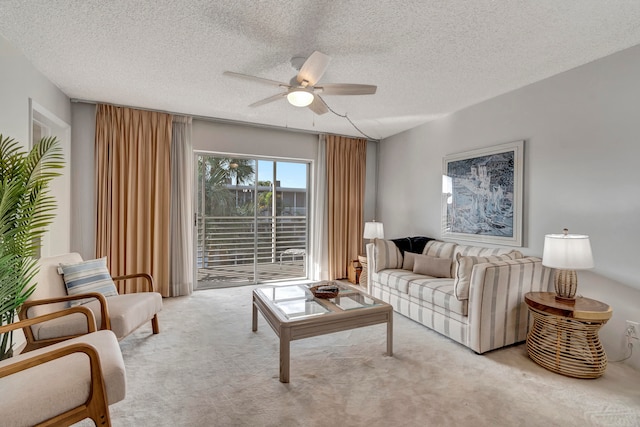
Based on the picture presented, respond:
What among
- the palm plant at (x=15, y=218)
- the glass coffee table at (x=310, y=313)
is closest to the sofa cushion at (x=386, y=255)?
the glass coffee table at (x=310, y=313)

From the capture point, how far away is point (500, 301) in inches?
96.6

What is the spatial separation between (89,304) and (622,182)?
170 inches

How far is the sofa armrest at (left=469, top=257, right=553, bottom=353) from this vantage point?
7.84 ft

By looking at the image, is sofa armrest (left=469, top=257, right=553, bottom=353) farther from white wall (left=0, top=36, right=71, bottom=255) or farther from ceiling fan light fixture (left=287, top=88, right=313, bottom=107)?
white wall (left=0, top=36, right=71, bottom=255)

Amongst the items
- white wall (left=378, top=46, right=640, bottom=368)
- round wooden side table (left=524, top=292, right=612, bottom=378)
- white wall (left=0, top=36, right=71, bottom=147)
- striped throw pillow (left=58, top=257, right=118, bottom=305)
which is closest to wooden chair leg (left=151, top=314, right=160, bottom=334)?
striped throw pillow (left=58, top=257, right=118, bottom=305)

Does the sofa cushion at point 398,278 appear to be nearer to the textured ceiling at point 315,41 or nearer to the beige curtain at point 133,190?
the textured ceiling at point 315,41

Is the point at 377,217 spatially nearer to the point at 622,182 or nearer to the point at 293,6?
the point at 622,182

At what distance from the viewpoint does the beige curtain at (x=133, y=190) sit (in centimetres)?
361

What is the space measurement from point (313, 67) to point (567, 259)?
2.34 meters

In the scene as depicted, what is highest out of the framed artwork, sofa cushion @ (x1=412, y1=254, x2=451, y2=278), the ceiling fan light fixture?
the ceiling fan light fixture

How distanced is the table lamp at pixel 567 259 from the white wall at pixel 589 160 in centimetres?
37

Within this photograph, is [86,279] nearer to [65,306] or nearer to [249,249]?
[65,306]

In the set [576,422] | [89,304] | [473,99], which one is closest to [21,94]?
[89,304]

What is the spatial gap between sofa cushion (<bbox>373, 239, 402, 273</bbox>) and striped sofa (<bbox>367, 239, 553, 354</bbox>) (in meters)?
0.44
